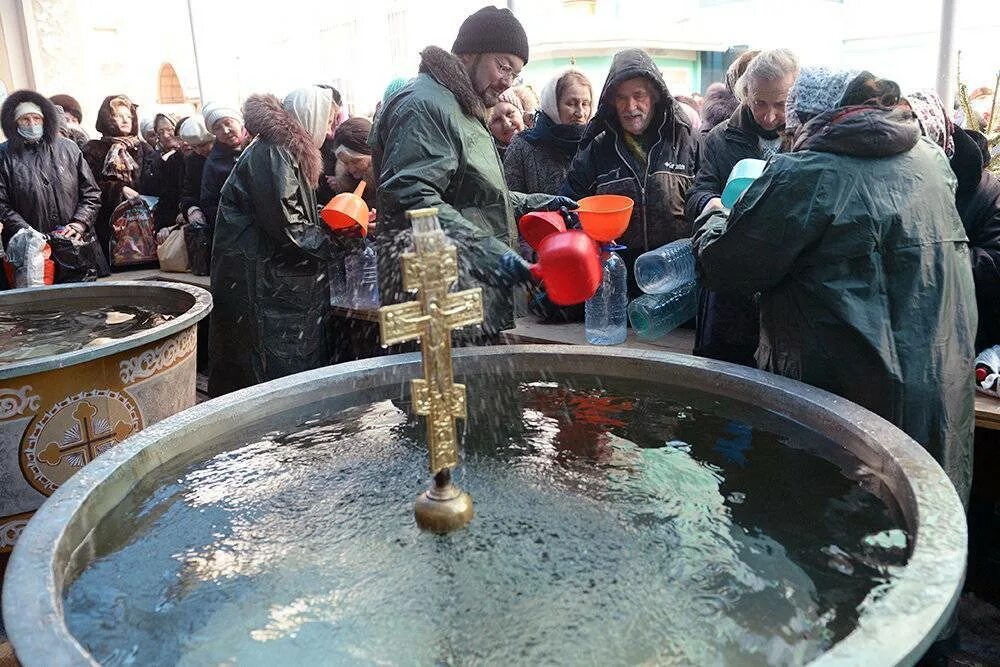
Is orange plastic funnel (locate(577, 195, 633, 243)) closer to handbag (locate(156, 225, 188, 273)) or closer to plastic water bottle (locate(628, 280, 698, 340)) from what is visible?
plastic water bottle (locate(628, 280, 698, 340))

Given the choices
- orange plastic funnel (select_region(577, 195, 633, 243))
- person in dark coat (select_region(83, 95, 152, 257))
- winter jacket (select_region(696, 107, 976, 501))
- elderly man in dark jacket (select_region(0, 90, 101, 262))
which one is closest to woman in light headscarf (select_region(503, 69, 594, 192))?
orange plastic funnel (select_region(577, 195, 633, 243))

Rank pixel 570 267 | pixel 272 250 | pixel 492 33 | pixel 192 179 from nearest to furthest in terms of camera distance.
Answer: pixel 570 267
pixel 492 33
pixel 272 250
pixel 192 179

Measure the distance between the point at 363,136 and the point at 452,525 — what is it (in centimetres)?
418

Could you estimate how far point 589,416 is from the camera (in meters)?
2.33

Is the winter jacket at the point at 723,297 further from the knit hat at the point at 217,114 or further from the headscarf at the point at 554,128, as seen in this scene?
the knit hat at the point at 217,114

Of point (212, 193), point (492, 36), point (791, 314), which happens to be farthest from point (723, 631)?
point (212, 193)

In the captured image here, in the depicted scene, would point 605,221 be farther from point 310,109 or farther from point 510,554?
point 310,109

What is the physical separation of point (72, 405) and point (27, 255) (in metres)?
3.53

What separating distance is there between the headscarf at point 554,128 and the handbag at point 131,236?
13.9 ft

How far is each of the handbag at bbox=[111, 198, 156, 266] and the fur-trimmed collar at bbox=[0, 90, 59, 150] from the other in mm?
901

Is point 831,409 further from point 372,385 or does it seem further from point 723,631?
point 372,385

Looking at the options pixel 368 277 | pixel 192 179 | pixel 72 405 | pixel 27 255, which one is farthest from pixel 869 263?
pixel 192 179

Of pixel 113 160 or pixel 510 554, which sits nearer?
pixel 510 554

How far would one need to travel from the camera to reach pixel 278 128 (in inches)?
173
